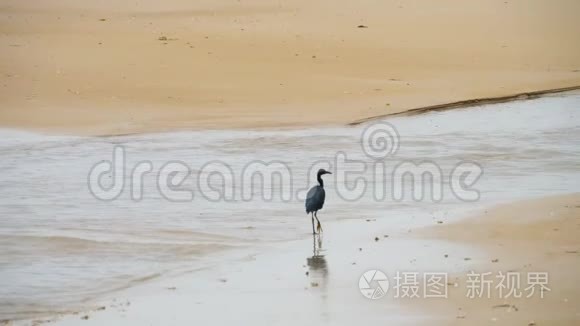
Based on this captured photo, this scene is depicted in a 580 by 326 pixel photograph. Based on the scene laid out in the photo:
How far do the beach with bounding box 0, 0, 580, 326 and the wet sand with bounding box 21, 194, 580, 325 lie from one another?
3cm

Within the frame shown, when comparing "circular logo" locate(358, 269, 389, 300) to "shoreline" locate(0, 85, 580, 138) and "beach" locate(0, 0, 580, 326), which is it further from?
"shoreline" locate(0, 85, 580, 138)

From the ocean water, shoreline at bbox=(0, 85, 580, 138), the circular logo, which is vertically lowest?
the circular logo

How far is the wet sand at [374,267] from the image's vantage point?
6617 mm

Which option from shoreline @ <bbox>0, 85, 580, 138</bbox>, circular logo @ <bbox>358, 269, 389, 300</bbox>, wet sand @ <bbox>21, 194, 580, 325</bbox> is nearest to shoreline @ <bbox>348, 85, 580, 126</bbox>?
shoreline @ <bbox>0, 85, 580, 138</bbox>

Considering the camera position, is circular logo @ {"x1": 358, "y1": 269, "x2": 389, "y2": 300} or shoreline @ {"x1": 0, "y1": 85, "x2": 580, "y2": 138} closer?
circular logo @ {"x1": 358, "y1": 269, "x2": 389, "y2": 300}

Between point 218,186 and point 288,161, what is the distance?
1.40 metres

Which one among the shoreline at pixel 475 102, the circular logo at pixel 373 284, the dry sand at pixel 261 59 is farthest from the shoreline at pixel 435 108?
the circular logo at pixel 373 284

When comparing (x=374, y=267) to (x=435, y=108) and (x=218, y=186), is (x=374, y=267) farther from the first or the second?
(x=435, y=108)

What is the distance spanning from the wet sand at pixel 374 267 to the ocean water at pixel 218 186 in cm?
33

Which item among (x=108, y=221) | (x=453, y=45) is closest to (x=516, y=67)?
(x=453, y=45)

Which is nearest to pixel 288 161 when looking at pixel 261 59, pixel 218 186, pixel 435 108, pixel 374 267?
pixel 218 186

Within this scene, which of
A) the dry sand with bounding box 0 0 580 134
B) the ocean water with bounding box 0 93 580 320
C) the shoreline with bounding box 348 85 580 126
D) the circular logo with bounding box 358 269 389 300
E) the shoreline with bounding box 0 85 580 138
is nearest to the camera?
the circular logo with bounding box 358 269 389 300

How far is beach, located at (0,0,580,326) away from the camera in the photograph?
7.25 meters

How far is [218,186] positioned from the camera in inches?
Result: 432
